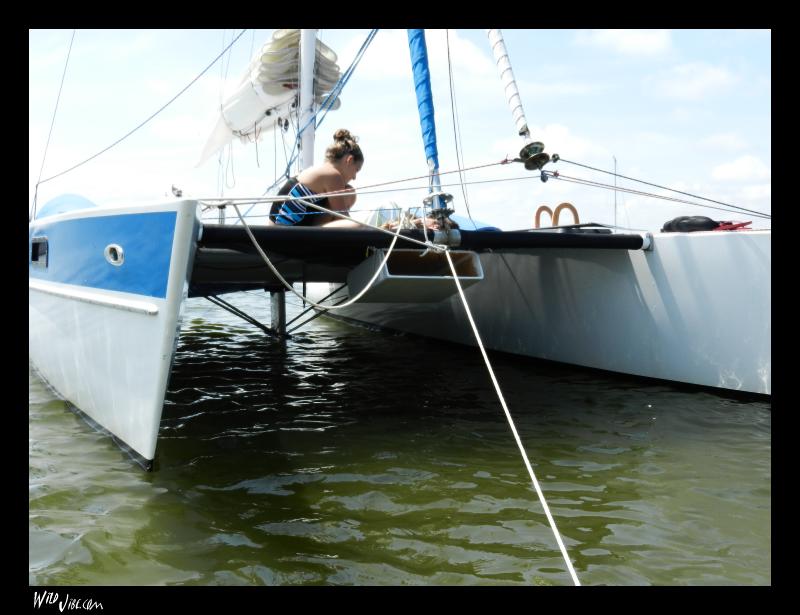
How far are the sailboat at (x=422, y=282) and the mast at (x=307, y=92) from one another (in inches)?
110

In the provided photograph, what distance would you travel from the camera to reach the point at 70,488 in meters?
3.06

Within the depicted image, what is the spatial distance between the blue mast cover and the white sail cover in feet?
13.5

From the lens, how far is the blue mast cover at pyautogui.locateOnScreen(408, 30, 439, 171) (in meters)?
5.01

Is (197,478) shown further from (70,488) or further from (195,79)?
(195,79)

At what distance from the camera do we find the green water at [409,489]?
2.37 meters

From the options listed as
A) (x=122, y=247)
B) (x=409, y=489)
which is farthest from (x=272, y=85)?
(x=409, y=489)

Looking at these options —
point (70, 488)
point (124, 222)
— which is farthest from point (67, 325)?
point (70, 488)

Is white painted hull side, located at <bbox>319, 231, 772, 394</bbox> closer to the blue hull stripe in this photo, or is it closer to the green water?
the green water

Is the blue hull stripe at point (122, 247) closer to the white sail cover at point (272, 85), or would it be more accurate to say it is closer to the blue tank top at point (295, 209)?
the blue tank top at point (295, 209)

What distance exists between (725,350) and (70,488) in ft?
13.7

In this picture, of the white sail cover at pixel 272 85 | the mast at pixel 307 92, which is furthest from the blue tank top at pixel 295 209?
the white sail cover at pixel 272 85

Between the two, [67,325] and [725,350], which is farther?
[725,350]

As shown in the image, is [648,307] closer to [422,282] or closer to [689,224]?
[689,224]

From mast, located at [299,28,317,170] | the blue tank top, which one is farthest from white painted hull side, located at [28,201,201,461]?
mast, located at [299,28,317,170]
